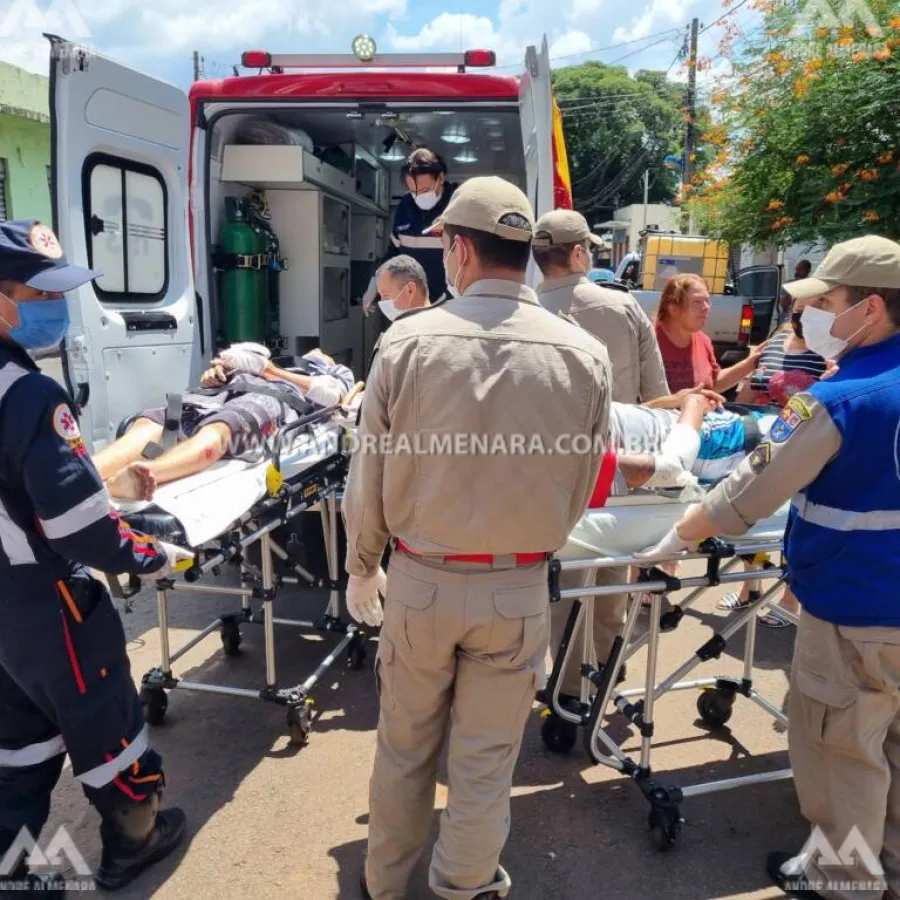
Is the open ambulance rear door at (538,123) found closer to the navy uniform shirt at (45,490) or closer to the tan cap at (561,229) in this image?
the tan cap at (561,229)

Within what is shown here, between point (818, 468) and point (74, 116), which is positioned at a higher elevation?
point (74, 116)

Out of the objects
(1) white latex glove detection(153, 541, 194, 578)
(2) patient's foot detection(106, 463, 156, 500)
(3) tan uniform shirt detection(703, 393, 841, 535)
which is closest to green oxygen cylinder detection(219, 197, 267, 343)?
(2) patient's foot detection(106, 463, 156, 500)

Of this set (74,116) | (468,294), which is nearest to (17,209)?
(74,116)

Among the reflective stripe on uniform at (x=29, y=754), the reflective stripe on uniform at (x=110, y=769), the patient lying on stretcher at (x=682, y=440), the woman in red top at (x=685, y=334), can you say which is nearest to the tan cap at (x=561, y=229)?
the patient lying on stretcher at (x=682, y=440)

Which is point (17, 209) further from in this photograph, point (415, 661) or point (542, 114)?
point (415, 661)

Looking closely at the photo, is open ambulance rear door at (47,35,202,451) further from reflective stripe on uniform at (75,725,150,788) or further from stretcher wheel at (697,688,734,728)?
stretcher wheel at (697,688,734,728)

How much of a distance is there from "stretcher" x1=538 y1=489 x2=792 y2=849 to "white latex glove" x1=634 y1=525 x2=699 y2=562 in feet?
0.07

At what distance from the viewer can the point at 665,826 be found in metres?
2.53

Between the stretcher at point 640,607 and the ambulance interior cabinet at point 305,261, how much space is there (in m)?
3.34

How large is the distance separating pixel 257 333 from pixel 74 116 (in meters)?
1.94

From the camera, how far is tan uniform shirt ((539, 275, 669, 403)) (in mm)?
3223

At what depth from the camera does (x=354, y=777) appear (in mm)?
2939

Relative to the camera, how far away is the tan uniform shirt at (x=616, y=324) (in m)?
Result: 3.22

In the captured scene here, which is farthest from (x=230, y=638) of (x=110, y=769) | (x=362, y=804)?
(x=110, y=769)
